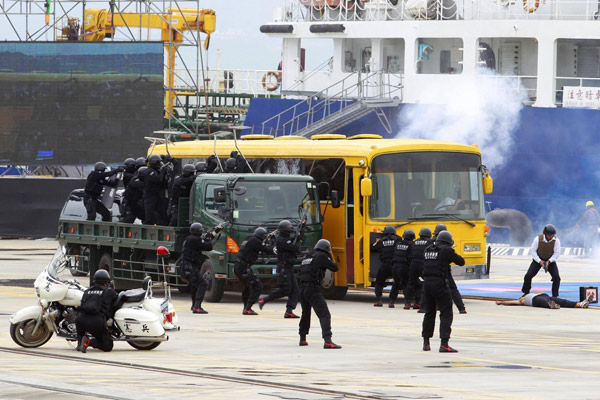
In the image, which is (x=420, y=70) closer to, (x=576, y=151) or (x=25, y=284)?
(x=576, y=151)

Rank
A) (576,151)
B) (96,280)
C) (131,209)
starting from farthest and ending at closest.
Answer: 1. (576,151)
2. (131,209)
3. (96,280)

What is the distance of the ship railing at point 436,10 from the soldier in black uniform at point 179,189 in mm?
17192

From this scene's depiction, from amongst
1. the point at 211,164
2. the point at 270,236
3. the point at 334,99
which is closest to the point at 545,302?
the point at 270,236

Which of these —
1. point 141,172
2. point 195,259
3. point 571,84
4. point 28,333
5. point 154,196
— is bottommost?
point 28,333

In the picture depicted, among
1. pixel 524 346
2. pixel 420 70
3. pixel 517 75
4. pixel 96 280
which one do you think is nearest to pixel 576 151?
pixel 517 75

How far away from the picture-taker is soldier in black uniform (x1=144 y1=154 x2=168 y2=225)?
23656mm

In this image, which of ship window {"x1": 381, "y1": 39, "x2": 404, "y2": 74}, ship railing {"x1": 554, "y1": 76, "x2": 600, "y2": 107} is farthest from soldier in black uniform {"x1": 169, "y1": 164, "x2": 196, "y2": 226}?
ship window {"x1": 381, "y1": 39, "x2": 404, "y2": 74}

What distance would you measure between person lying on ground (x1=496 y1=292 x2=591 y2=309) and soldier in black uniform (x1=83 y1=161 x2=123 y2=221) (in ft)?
27.9

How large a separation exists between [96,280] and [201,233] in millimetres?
5618

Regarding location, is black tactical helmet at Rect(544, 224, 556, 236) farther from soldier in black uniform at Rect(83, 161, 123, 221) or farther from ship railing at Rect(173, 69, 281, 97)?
ship railing at Rect(173, 69, 281, 97)

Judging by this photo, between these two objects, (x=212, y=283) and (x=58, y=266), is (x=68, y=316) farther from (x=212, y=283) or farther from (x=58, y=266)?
(x=212, y=283)

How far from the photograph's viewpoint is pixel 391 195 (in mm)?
22484

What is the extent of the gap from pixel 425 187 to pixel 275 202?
271 cm

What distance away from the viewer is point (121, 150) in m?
40.8
